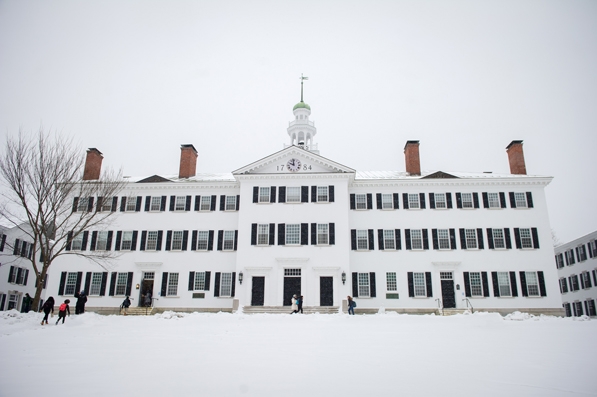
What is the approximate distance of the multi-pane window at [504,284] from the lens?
31.3m

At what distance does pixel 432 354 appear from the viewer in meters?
11.8

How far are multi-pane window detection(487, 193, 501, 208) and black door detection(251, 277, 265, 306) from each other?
58.5 feet

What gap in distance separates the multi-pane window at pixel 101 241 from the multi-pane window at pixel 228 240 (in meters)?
9.39

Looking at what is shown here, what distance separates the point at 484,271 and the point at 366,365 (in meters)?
24.4

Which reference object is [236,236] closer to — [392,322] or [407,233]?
[407,233]

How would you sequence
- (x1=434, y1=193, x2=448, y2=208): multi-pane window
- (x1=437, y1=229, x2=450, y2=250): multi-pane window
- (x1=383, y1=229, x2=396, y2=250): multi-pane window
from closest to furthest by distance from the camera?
(x1=437, y1=229, x2=450, y2=250): multi-pane window < (x1=383, y1=229, x2=396, y2=250): multi-pane window < (x1=434, y1=193, x2=448, y2=208): multi-pane window

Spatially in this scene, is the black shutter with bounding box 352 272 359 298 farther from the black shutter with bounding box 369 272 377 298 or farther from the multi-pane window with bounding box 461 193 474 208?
the multi-pane window with bounding box 461 193 474 208

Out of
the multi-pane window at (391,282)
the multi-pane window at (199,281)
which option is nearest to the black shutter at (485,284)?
the multi-pane window at (391,282)

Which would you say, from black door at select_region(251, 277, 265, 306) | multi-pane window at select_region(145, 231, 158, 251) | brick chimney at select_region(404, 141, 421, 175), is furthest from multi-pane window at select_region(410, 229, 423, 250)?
multi-pane window at select_region(145, 231, 158, 251)

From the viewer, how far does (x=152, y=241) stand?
34500mm

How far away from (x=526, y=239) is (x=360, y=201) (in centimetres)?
1230

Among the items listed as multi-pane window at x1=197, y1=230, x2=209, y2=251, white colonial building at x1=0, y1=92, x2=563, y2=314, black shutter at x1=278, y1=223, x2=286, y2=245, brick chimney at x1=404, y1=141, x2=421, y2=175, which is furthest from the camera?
brick chimney at x1=404, y1=141, x2=421, y2=175

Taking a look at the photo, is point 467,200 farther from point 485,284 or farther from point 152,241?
point 152,241

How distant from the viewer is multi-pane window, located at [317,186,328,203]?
33000mm
